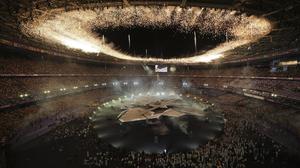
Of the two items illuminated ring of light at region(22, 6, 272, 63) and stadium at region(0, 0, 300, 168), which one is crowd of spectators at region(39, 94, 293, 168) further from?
illuminated ring of light at region(22, 6, 272, 63)

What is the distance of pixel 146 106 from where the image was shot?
96.5 feet

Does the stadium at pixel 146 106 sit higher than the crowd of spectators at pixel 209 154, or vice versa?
the stadium at pixel 146 106

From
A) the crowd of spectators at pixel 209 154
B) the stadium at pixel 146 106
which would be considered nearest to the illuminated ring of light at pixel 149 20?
the stadium at pixel 146 106

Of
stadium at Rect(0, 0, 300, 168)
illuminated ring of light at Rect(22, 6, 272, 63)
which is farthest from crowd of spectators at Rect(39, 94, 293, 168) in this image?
illuminated ring of light at Rect(22, 6, 272, 63)

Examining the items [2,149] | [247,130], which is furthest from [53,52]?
[247,130]

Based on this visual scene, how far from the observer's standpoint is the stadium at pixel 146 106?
10062 mm

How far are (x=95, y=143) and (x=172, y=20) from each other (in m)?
13.6

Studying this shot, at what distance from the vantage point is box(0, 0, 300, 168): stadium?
10062 mm

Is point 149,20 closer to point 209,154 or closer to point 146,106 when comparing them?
point 209,154

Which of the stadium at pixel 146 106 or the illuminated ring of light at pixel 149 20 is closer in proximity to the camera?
the illuminated ring of light at pixel 149 20

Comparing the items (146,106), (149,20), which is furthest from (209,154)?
(146,106)

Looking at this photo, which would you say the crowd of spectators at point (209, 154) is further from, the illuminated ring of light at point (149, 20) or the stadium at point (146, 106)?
the illuminated ring of light at point (149, 20)

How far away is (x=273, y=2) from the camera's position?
883cm

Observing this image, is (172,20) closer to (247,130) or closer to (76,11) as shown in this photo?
(76,11)
